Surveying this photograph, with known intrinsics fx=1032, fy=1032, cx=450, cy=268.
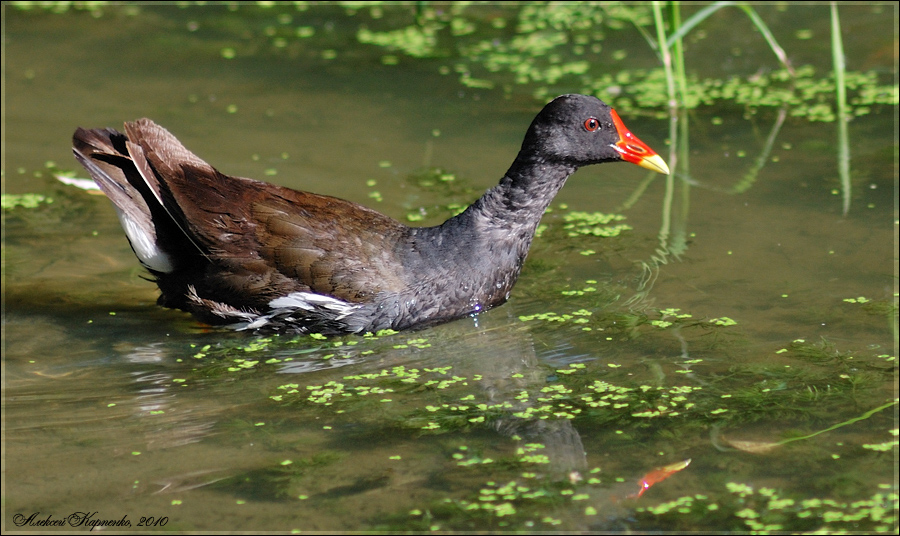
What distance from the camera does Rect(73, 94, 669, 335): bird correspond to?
14.5 feet

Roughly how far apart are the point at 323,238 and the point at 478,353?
32.6 inches

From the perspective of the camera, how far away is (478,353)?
14.1ft

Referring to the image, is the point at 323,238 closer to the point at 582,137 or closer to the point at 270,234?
the point at 270,234

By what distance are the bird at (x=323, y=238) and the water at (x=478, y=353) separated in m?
0.13

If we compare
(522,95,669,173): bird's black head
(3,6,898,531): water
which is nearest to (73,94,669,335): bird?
(522,95,669,173): bird's black head

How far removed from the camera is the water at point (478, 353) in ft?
10.4

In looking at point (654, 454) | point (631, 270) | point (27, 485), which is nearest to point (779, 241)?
point (631, 270)

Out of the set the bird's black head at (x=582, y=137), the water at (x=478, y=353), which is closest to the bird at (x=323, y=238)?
the bird's black head at (x=582, y=137)

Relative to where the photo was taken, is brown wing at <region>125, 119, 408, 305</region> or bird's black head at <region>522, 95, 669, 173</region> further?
bird's black head at <region>522, 95, 669, 173</region>

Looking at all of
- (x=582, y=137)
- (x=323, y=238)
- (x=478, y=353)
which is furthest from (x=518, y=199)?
(x=323, y=238)

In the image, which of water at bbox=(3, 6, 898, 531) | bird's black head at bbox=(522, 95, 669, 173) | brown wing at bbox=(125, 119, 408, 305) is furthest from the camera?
bird's black head at bbox=(522, 95, 669, 173)

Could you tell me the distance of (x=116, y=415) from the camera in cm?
381

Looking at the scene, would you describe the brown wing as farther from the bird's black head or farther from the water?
the bird's black head

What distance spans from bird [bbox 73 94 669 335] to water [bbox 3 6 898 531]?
0.43 feet
